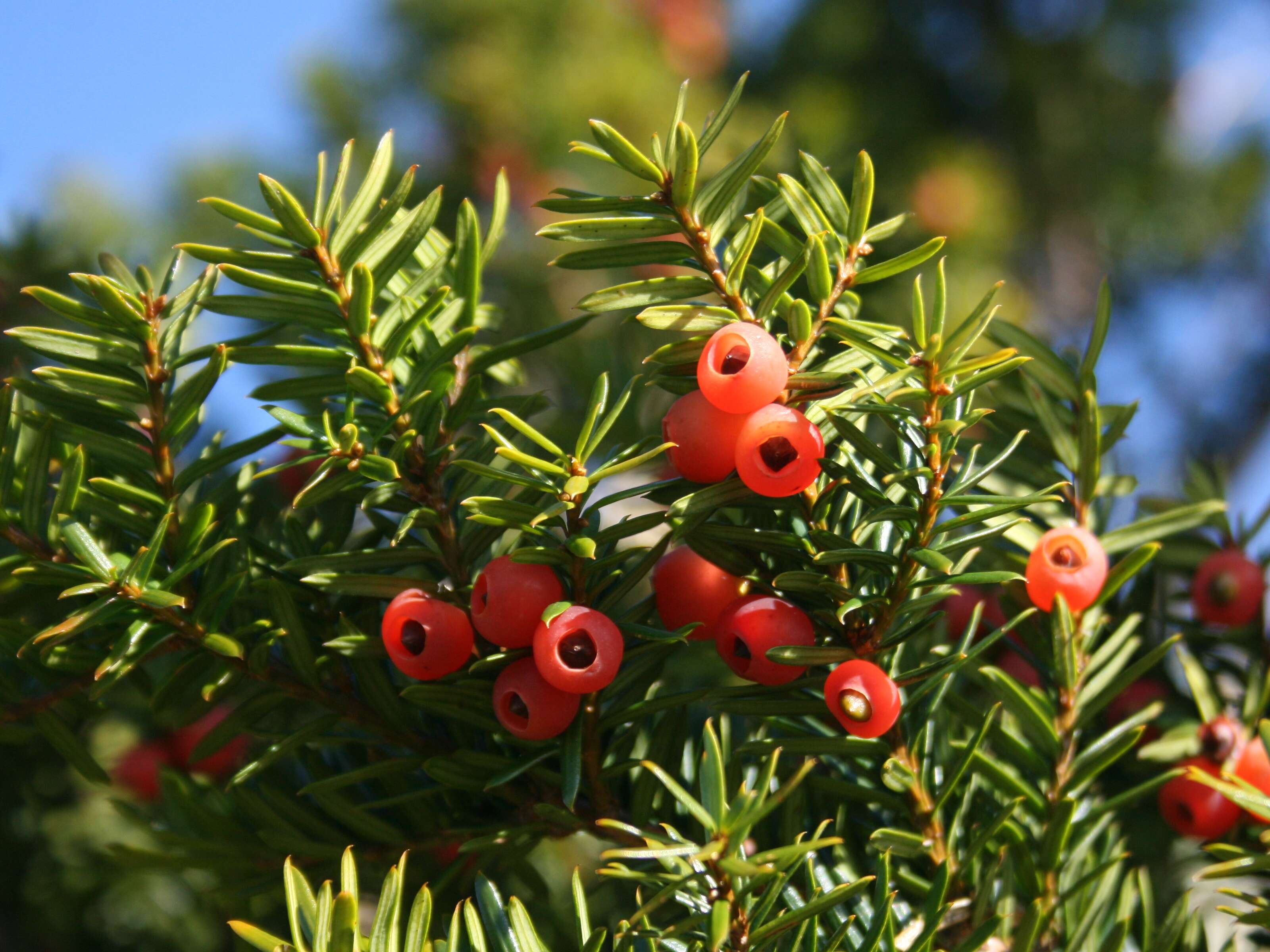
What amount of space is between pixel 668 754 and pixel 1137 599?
0.31 metres

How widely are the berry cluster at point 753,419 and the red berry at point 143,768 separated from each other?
0.63 meters


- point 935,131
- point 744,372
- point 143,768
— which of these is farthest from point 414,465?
point 935,131

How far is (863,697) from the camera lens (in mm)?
422

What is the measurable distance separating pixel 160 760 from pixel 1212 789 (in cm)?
74

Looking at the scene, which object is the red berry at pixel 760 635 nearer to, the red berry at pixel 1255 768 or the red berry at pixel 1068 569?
the red berry at pixel 1068 569

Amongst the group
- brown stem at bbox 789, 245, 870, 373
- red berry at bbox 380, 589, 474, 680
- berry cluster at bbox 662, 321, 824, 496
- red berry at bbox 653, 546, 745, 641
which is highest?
brown stem at bbox 789, 245, 870, 373

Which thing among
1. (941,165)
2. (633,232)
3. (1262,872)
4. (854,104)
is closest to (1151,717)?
(1262,872)

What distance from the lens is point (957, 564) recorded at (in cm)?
48

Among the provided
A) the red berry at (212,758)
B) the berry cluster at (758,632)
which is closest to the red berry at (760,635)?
the berry cluster at (758,632)

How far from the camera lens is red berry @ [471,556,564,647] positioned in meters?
0.43

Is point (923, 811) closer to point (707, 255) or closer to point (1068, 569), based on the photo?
point (1068, 569)

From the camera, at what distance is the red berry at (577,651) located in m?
0.41

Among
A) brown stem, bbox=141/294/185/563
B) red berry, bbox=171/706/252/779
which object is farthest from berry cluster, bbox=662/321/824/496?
red berry, bbox=171/706/252/779

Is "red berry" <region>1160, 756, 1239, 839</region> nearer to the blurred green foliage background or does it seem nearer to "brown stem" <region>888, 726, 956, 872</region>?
"brown stem" <region>888, 726, 956, 872</region>
